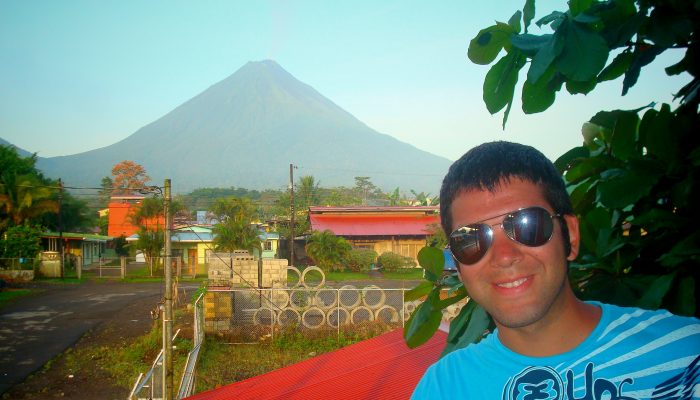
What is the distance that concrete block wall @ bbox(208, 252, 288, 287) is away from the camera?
16312mm

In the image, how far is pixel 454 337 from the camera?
5.02 ft

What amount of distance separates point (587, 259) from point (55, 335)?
59.7ft

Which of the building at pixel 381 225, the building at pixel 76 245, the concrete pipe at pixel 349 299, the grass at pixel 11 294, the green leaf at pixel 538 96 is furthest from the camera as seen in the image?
the building at pixel 76 245

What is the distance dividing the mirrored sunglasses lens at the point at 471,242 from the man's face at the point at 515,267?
1 centimetres

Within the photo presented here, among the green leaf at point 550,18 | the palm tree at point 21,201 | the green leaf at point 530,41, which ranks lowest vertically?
the green leaf at point 530,41

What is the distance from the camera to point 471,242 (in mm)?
1284

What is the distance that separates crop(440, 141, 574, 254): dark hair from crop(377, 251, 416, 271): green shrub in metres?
32.6

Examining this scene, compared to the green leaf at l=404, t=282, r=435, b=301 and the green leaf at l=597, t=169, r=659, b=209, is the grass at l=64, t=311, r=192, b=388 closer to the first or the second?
the green leaf at l=404, t=282, r=435, b=301

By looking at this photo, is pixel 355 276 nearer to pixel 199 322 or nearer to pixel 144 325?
pixel 144 325

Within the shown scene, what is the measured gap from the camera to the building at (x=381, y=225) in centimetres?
3719

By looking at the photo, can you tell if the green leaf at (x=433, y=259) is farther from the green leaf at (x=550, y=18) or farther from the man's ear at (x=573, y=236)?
the green leaf at (x=550, y=18)

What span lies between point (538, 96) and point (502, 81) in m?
0.12

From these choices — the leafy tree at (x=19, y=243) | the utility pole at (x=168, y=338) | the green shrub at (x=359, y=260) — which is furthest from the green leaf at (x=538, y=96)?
the leafy tree at (x=19, y=243)

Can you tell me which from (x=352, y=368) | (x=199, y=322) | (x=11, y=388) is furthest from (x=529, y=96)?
(x=11, y=388)
